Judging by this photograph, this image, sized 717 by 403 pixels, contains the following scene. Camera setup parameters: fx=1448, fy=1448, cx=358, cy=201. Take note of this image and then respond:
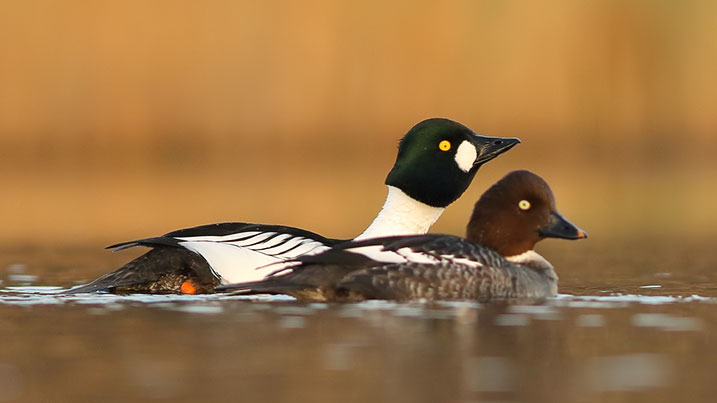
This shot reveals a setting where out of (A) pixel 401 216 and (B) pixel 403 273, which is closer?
(B) pixel 403 273

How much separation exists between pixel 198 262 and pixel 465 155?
6.62 ft

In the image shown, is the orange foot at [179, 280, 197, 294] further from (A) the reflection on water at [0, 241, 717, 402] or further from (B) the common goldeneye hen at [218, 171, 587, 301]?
(B) the common goldeneye hen at [218, 171, 587, 301]

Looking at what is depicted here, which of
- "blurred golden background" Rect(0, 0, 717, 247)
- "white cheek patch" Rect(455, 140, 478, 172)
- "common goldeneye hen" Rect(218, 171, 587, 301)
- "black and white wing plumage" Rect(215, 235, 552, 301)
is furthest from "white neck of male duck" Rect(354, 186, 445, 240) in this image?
"blurred golden background" Rect(0, 0, 717, 247)

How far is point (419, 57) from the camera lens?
38250mm

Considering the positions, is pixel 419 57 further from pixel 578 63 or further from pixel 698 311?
pixel 698 311

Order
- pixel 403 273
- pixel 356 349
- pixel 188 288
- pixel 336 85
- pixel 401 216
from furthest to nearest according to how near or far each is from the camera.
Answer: pixel 336 85 < pixel 401 216 < pixel 188 288 < pixel 403 273 < pixel 356 349

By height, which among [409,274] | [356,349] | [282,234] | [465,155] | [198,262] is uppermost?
[465,155]

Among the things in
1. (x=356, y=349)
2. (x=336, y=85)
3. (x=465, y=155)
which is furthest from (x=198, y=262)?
(x=336, y=85)

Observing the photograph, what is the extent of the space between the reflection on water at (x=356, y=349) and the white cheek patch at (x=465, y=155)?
1.28 metres

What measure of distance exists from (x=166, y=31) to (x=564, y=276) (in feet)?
88.1

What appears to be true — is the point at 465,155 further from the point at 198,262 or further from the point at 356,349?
the point at 356,349

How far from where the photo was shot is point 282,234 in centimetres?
973

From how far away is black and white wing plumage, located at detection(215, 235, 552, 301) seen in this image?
8555mm

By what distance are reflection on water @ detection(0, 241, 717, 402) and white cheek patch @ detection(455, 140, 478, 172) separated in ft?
4.21
